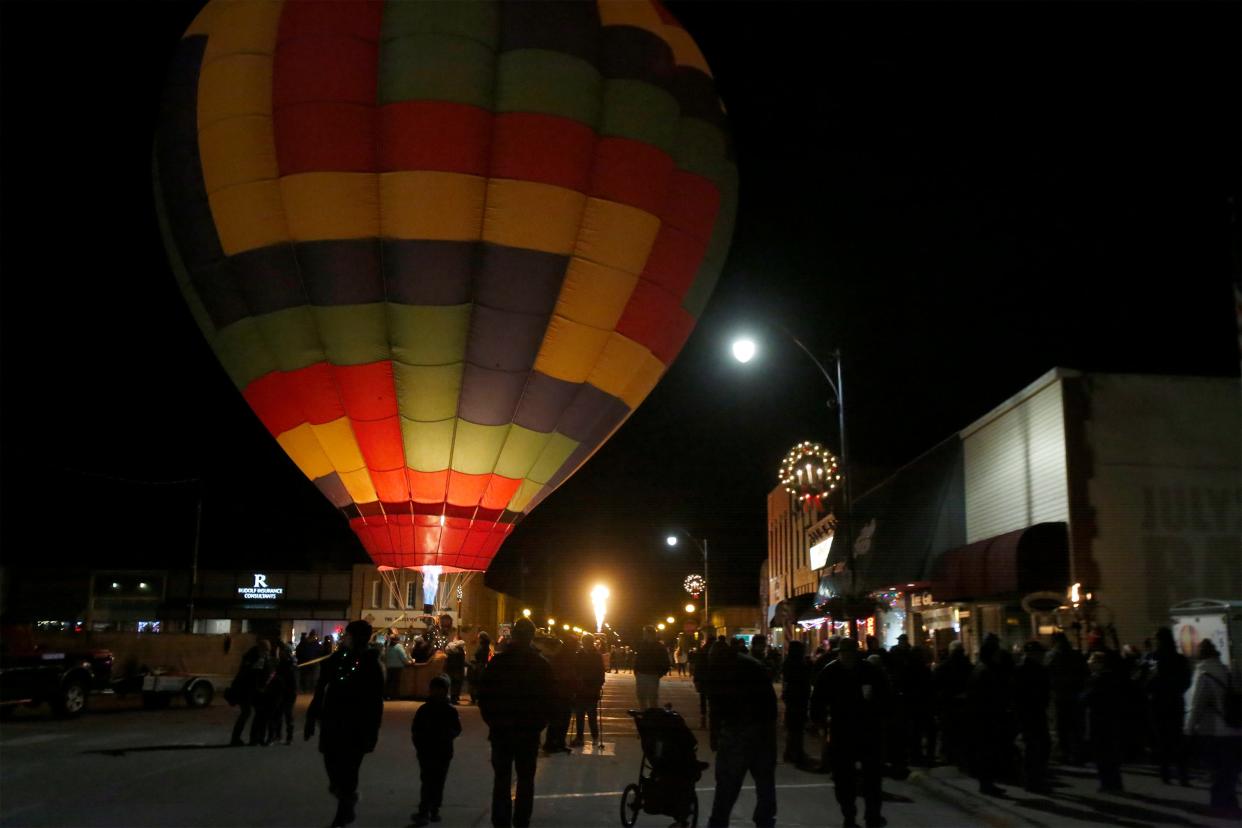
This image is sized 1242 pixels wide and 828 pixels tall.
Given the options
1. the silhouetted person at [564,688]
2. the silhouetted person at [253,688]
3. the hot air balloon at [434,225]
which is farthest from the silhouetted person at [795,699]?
the silhouetted person at [253,688]

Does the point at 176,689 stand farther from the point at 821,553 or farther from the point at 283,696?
the point at 821,553

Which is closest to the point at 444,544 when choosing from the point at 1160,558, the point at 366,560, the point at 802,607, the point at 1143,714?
the point at 1143,714

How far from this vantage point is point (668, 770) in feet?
28.6

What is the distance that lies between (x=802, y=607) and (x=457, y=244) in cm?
2112

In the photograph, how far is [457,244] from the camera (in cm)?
1595

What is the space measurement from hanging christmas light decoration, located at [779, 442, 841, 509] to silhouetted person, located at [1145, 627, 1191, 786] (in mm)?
16461

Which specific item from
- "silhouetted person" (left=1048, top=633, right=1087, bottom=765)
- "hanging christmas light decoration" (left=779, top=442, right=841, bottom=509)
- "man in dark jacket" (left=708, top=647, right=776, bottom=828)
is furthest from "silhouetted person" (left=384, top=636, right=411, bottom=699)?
"man in dark jacket" (left=708, top=647, right=776, bottom=828)

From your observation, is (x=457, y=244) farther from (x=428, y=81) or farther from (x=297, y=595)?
(x=297, y=595)

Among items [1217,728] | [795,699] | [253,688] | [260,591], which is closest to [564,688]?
[795,699]

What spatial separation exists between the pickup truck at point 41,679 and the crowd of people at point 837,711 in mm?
8090

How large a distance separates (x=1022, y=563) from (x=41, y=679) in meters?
18.3

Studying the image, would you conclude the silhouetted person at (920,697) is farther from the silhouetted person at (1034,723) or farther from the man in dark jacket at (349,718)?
the man in dark jacket at (349,718)

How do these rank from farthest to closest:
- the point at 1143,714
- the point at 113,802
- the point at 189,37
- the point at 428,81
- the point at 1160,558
Answer: 1. the point at 1160,558
2. the point at 189,37
3. the point at 428,81
4. the point at 1143,714
5. the point at 113,802

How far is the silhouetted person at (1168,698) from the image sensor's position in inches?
472
